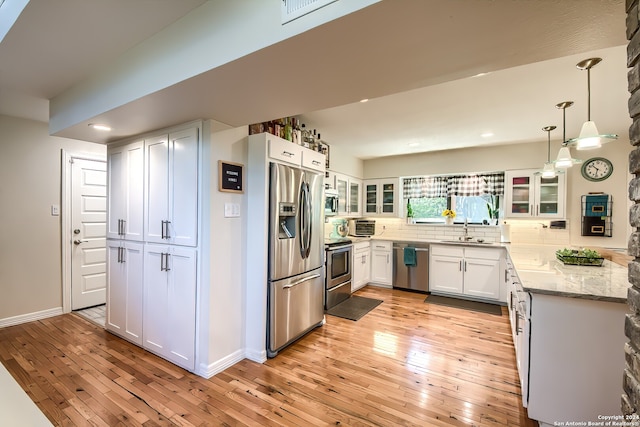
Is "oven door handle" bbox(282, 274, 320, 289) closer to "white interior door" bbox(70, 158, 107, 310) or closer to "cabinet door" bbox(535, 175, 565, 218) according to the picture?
"white interior door" bbox(70, 158, 107, 310)

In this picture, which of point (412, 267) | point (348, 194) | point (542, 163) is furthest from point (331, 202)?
point (542, 163)

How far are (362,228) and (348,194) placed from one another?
832mm

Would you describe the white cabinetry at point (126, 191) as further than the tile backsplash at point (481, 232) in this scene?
No

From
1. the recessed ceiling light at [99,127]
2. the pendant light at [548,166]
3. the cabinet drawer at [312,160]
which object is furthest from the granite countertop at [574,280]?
the recessed ceiling light at [99,127]

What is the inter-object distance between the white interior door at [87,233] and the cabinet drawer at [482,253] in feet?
17.7

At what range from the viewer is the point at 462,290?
4.42m

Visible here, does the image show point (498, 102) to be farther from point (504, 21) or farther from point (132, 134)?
point (132, 134)

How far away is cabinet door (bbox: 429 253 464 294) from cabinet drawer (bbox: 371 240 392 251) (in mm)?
742

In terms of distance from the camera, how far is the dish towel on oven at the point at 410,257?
478cm

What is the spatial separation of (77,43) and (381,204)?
4.71 m

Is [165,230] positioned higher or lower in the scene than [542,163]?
lower

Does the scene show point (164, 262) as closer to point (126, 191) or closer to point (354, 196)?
point (126, 191)

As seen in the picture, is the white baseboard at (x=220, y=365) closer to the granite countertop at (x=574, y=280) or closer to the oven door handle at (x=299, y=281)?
the oven door handle at (x=299, y=281)

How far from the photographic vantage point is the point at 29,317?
3387mm
